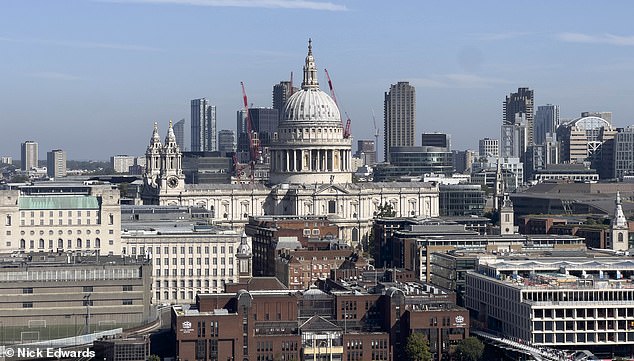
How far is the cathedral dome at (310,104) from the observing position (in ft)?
604

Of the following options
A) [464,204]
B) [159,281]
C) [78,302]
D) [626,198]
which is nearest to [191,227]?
[159,281]

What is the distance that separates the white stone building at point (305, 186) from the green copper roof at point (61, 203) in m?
40.5

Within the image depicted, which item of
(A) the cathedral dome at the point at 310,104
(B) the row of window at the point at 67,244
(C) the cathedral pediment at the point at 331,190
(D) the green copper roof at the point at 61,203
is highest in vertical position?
(A) the cathedral dome at the point at 310,104

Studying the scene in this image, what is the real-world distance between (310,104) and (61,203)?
59.3 metres

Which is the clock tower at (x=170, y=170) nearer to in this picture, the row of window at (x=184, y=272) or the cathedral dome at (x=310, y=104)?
the cathedral dome at (x=310, y=104)

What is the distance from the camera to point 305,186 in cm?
17850

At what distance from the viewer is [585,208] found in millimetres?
176125

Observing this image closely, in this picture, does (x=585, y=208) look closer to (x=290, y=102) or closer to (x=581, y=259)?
(x=290, y=102)

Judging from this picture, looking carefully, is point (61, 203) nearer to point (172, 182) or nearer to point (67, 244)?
point (67, 244)

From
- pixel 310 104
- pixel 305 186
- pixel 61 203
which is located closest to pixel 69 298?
pixel 61 203

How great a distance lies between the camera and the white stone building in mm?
174625

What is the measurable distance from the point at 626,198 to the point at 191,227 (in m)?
73.9

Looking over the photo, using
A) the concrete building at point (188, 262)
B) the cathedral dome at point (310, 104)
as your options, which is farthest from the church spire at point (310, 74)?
the concrete building at point (188, 262)

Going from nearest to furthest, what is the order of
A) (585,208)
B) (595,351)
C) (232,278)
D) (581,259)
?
(595,351) < (581,259) < (232,278) < (585,208)
